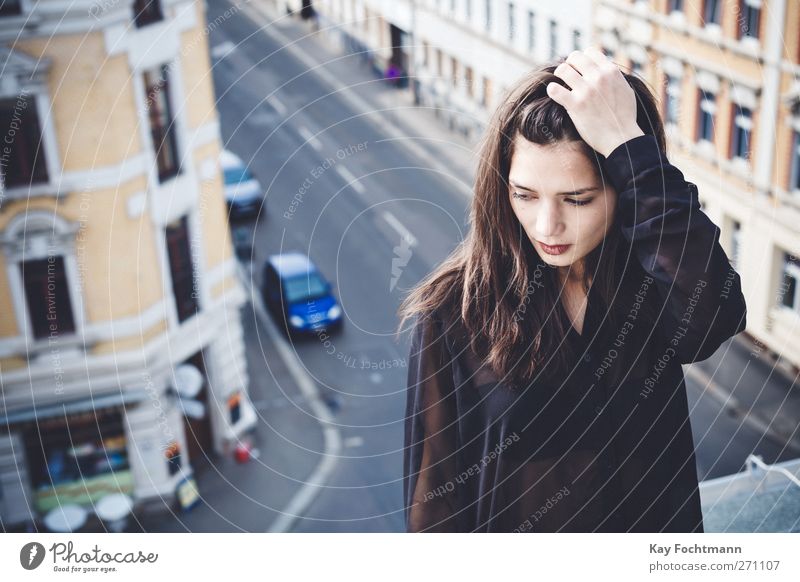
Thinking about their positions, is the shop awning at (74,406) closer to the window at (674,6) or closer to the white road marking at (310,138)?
the white road marking at (310,138)

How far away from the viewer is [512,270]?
1.17 meters

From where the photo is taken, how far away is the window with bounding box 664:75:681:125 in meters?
2.32

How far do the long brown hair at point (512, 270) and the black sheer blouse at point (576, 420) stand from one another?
2 centimetres

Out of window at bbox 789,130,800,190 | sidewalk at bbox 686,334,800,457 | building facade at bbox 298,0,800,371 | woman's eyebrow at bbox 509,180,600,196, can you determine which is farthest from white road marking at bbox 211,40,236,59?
sidewalk at bbox 686,334,800,457

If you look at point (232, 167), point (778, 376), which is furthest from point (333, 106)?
point (778, 376)

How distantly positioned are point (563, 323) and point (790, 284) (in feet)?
4.37

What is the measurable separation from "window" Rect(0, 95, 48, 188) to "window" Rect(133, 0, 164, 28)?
24 cm

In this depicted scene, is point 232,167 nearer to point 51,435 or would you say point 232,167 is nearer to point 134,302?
point 134,302

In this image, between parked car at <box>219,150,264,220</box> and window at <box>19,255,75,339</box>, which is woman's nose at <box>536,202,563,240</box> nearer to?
parked car at <box>219,150,264,220</box>

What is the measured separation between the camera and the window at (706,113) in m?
2.38

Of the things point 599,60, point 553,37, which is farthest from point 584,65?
point 553,37

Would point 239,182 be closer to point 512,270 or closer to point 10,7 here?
point 10,7

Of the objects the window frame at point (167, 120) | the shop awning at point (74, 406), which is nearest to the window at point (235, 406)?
the shop awning at point (74, 406)
